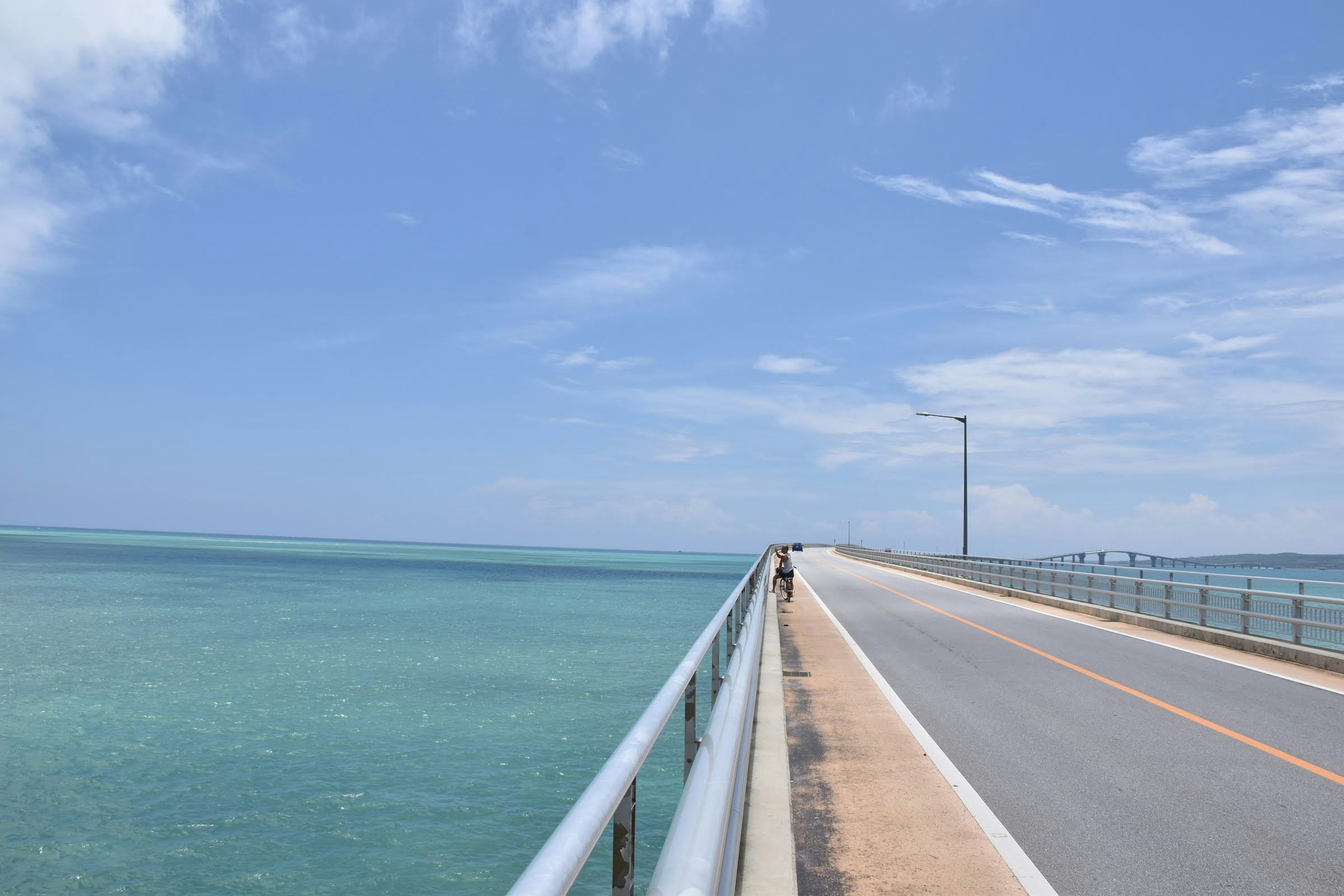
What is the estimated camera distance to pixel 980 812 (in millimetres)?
6676

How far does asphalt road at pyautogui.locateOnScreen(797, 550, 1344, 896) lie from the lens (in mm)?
5691

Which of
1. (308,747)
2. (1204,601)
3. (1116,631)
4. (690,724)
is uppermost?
(690,724)

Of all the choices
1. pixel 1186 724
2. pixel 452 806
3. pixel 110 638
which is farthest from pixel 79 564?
pixel 1186 724

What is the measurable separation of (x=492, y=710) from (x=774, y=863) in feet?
55.7

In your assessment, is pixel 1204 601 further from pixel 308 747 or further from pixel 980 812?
pixel 308 747

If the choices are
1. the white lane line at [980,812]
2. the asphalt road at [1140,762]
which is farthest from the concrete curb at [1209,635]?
the white lane line at [980,812]

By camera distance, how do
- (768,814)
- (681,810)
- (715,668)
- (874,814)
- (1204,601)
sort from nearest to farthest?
(681,810) → (768,814) → (874,814) → (715,668) → (1204,601)

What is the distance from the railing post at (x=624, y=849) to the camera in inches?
108

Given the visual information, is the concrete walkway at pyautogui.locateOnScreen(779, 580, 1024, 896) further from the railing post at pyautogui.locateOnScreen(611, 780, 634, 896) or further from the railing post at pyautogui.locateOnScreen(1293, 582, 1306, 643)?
the railing post at pyautogui.locateOnScreen(1293, 582, 1306, 643)

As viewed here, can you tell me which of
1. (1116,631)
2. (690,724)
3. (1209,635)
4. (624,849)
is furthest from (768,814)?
(1116,631)

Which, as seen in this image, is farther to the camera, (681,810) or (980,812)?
(980,812)

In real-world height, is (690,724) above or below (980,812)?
above

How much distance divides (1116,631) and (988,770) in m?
14.1

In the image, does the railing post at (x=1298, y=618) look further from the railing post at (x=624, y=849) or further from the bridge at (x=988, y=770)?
the railing post at (x=624, y=849)
